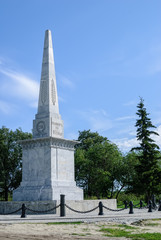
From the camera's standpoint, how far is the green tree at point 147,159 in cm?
3284

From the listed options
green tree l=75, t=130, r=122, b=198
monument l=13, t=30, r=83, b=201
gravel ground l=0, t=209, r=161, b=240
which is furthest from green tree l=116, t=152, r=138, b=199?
gravel ground l=0, t=209, r=161, b=240

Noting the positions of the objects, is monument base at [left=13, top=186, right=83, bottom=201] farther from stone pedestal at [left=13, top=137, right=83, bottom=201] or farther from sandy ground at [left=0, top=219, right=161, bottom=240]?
sandy ground at [left=0, top=219, right=161, bottom=240]

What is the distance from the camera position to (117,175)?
142ft

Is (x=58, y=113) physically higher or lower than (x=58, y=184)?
higher

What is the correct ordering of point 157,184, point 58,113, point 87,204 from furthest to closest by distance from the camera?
point 157,184 → point 58,113 → point 87,204

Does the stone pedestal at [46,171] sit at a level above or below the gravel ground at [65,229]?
above

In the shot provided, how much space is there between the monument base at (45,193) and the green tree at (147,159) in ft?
36.1

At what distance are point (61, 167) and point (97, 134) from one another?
93.0ft

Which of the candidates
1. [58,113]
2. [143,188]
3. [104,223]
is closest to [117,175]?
[143,188]

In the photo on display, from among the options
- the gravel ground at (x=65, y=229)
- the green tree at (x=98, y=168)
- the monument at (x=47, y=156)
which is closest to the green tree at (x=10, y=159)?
the green tree at (x=98, y=168)

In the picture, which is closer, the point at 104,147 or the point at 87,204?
the point at 87,204

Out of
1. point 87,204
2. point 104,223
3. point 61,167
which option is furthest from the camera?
point 61,167

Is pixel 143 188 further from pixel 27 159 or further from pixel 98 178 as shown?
pixel 27 159

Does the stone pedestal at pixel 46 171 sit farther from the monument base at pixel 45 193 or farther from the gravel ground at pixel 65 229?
the gravel ground at pixel 65 229
